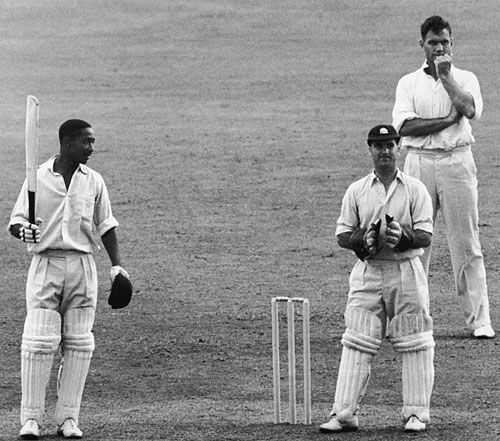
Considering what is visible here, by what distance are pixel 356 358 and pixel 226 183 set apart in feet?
45.2

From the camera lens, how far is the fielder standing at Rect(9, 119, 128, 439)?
1055 centimetres

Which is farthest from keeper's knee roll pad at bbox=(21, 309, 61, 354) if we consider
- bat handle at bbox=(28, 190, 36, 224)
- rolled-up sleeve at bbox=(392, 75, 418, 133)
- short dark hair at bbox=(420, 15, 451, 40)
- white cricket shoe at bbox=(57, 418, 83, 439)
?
short dark hair at bbox=(420, 15, 451, 40)

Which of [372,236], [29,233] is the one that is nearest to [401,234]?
[372,236]

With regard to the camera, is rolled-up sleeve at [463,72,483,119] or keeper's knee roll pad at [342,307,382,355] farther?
rolled-up sleeve at [463,72,483,119]

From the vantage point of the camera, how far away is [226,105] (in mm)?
31125

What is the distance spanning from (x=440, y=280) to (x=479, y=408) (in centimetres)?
569

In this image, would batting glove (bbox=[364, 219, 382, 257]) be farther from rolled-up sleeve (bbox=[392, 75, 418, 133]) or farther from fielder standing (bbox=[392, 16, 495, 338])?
rolled-up sleeve (bbox=[392, 75, 418, 133])

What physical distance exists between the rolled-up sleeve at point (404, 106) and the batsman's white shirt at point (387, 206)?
8.66 feet

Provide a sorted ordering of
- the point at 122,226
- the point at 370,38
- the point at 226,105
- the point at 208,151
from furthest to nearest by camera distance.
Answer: the point at 370,38, the point at 226,105, the point at 208,151, the point at 122,226

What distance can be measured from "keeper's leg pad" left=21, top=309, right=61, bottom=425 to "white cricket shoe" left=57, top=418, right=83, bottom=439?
0.16 m

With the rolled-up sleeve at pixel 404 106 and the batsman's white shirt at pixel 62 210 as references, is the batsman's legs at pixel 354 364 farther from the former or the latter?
the rolled-up sleeve at pixel 404 106

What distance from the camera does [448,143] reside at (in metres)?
13.3

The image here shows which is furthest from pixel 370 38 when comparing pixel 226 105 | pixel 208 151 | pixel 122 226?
pixel 122 226

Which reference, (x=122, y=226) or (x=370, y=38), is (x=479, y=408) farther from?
(x=370, y=38)
